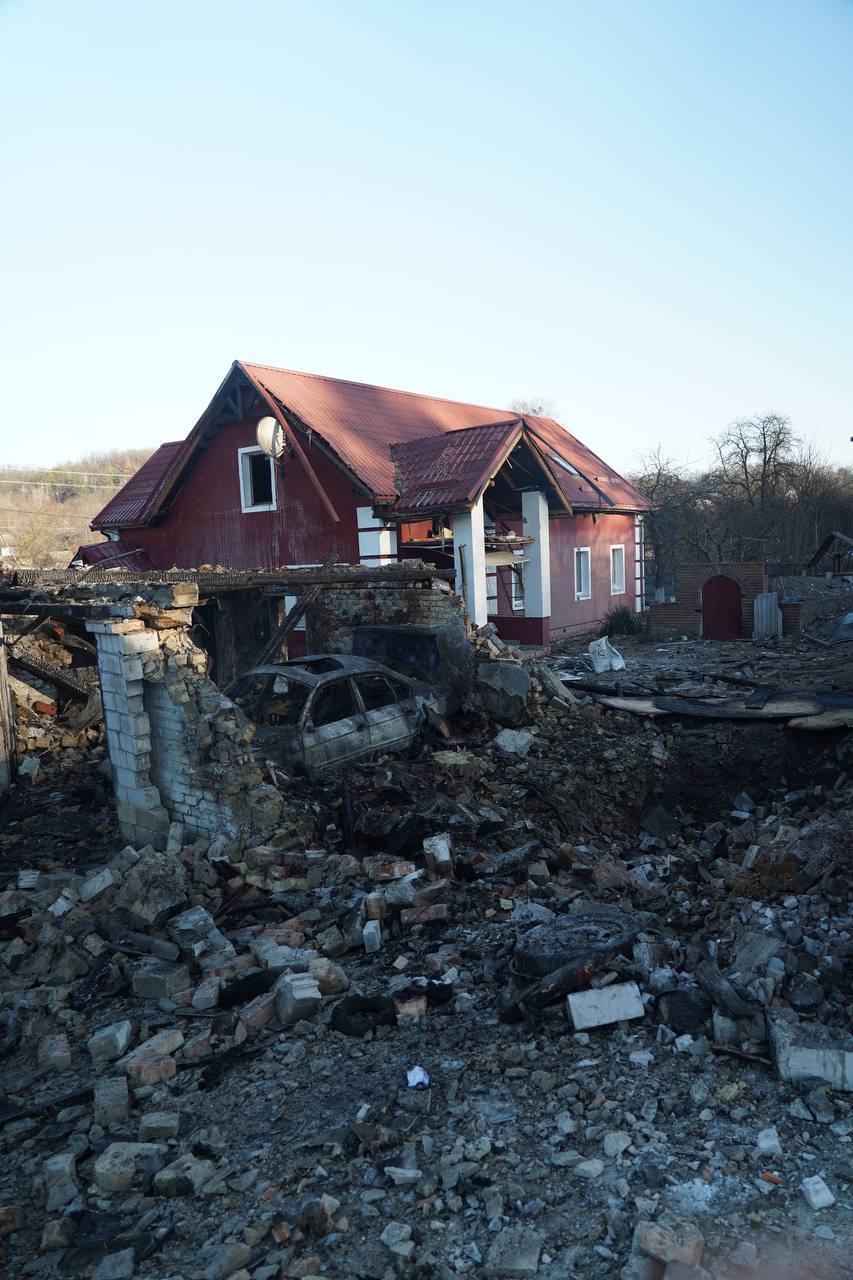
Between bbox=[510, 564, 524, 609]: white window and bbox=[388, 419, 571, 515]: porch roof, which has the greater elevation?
bbox=[388, 419, 571, 515]: porch roof

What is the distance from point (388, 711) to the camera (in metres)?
9.71

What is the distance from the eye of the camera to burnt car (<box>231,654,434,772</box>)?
28.4 ft

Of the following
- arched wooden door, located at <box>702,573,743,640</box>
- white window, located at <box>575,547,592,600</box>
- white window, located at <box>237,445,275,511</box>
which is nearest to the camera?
white window, located at <box>237,445,275,511</box>

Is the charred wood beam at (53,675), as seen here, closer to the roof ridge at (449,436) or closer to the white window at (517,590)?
the roof ridge at (449,436)

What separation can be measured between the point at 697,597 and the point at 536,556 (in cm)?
520

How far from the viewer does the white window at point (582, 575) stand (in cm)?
2243

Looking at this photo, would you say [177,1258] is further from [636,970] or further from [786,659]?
[786,659]

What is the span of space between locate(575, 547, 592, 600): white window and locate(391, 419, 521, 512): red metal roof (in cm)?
689

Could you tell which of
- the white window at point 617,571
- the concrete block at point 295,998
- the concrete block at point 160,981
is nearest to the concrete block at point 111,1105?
the concrete block at point 295,998

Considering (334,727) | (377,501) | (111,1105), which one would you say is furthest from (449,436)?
→ (111,1105)

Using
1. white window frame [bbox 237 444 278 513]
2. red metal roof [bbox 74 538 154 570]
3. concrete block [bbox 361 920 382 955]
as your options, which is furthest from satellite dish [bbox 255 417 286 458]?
concrete block [bbox 361 920 382 955]

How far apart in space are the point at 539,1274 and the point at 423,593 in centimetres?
948

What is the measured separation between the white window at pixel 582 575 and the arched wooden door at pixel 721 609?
3.17 m

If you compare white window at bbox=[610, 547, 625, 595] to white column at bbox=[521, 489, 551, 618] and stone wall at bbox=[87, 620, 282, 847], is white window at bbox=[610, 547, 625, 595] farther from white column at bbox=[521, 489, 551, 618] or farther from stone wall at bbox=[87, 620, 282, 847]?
stone wall at bbox=[87, 620, 282, 847]
